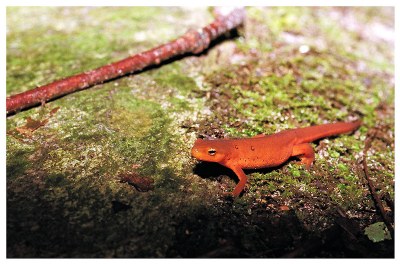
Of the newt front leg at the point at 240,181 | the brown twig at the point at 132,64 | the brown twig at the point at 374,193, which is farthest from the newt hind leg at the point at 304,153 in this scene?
the brown twig at the point at 132,64

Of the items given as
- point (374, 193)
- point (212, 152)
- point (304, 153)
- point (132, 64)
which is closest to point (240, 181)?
point (212, 152)

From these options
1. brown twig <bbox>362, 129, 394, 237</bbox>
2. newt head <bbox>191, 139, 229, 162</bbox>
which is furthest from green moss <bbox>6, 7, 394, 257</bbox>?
newt head <bbox>191, 139, 229, 162</bbox>

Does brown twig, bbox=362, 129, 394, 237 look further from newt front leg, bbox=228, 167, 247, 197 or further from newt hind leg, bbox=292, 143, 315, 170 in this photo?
newt front leg, bbox=228, 167, 247, 197

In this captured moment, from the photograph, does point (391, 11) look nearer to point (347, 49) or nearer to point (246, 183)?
point (347, 49)

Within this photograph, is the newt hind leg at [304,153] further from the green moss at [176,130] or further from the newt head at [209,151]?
the newt head at [209,151]

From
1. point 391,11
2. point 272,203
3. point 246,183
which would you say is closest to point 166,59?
point 246,183

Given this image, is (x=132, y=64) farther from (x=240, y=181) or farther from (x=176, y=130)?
(x=240, y=181)
